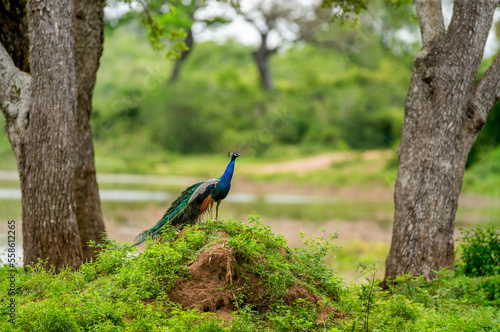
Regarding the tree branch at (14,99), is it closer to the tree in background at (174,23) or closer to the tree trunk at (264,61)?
the tree in background at (174,23)

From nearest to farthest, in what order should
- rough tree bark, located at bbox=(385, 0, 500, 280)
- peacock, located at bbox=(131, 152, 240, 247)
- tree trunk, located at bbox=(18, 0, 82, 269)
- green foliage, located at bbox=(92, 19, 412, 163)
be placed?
peacock, located at bbox=(131, 152, 240, 247) → tree trunk, located at bbox=(18, 0, 82, 269) → rough tree bark, located at bbox=(385, 0, 500, 280) → green foliage, located at bbox=(92, 19, 412, 163)

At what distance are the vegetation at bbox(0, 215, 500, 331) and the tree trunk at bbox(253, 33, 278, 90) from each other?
2596 centimetres

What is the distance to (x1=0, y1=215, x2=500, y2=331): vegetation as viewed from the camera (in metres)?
4.62

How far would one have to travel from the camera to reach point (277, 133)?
1117 inches

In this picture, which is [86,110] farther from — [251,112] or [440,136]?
[251,112]

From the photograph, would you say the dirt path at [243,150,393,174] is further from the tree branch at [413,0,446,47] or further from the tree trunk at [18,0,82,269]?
the tree trunk at [18,0,82,269]

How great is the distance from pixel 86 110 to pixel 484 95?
16.6 feet

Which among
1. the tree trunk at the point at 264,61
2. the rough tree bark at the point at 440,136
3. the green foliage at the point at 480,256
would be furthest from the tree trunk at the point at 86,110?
the tree trunk at the point at 264,61

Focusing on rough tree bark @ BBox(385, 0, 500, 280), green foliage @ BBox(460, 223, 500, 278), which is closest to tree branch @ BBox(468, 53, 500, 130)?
rough tree bark @ BBox(385, 0, 500, 280)

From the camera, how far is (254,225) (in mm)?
Result: 5602

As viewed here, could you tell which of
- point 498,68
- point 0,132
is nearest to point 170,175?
point 0,132

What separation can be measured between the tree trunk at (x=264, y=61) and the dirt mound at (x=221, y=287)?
26.3 m

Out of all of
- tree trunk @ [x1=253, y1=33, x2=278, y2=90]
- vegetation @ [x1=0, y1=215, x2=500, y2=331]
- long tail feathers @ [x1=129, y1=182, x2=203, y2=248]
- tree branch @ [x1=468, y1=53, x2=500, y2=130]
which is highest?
tree trunk @ [x1=253, y1=33, x2=278, y2=90]

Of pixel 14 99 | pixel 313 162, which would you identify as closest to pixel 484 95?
pixel 14 99
